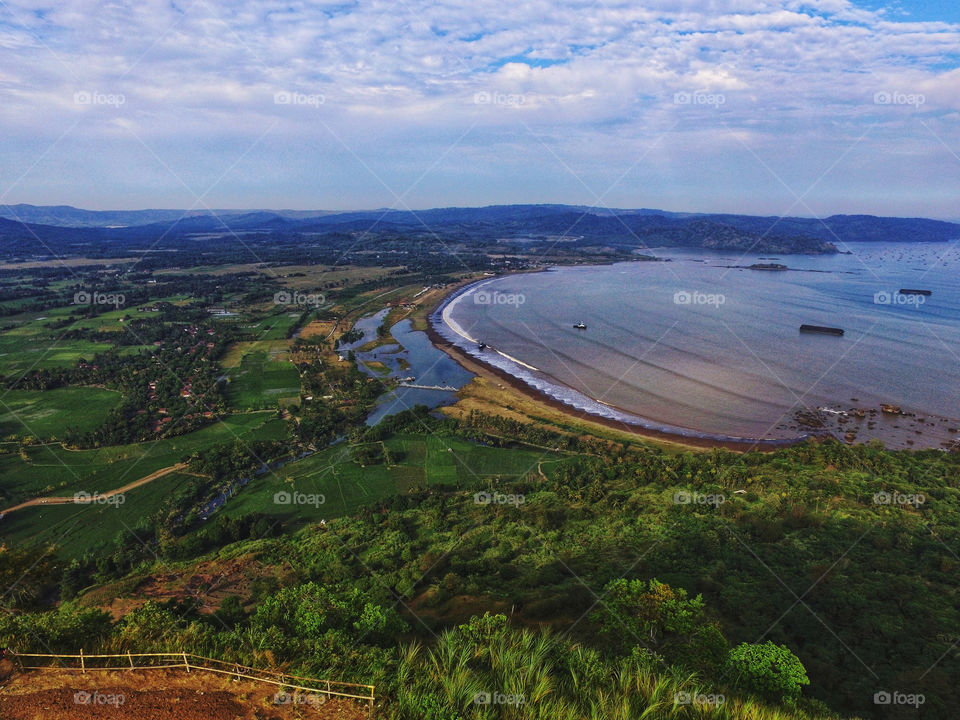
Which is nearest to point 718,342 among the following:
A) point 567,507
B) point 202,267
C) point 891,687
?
point 567,507

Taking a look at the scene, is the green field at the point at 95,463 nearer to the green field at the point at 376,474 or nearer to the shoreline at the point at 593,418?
the green field at the point at 376,474

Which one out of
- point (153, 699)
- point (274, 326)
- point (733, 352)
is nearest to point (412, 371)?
point (274, 326)

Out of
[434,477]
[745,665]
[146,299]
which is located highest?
[146,299]

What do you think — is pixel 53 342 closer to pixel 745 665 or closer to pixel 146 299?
pixel 146 299

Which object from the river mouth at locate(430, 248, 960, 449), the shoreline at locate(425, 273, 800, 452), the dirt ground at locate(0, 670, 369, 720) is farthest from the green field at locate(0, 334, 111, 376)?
the dirt ground at locate(0, 670, 369, 720)

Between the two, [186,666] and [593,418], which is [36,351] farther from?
[186,666]

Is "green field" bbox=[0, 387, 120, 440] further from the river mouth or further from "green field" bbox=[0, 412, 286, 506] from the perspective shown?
the river mouth

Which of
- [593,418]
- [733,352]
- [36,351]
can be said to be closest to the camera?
[593,418]
